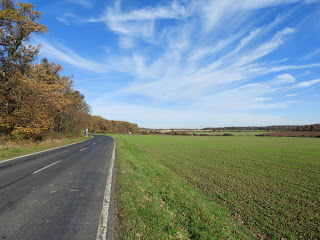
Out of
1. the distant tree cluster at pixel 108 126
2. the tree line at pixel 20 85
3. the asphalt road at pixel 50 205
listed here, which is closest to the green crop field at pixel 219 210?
the asphalt road at pixel 50 205

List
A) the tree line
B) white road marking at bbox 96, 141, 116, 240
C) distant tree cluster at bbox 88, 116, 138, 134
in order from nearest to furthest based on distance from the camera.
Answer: white road marking at bbox 96, 141, 116, 240, the tree line, distant tree cluster at bbox 88, 116, 138, 134

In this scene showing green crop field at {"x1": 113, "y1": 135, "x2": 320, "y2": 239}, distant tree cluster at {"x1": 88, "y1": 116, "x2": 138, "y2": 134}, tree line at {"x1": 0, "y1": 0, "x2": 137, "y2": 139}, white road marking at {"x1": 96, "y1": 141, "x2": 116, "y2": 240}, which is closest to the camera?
white road marking at {"x1": 96, "y1": 141, "x2": 116, "y2": 240}

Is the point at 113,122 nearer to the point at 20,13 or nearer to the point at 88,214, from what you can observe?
the point at 20,13

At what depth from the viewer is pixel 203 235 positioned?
3904mm

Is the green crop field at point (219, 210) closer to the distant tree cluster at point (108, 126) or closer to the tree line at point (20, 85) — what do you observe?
the tree line at point (20, 85)

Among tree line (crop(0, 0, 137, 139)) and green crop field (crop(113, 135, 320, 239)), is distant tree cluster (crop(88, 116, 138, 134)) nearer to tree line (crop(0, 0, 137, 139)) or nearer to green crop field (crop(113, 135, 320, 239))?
tree line (crop(0, 0, 137, 139))

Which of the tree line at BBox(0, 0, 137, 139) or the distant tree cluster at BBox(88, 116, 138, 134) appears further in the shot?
the distant tree cluster at BBox(88, 116, 138, 134)

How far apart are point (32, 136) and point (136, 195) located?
67.0ft

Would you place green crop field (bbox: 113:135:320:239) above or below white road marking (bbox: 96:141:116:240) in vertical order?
below

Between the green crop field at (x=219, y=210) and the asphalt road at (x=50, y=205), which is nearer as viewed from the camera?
the asphalt road at (x=50, y=205)

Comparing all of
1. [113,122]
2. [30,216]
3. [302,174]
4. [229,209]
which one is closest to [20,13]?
[30,216]

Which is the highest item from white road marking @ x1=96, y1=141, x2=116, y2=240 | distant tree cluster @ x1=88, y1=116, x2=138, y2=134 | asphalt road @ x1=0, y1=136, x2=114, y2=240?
distant tree cluster @ x1=88, y1=116, x2=138, y2=134

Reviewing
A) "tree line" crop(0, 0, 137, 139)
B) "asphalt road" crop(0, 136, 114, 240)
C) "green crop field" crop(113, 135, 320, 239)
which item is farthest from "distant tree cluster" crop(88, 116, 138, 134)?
"green crop field" crop(113, 135, 320, 239)

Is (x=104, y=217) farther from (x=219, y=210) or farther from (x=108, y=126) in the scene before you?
(x=108, y=126)
